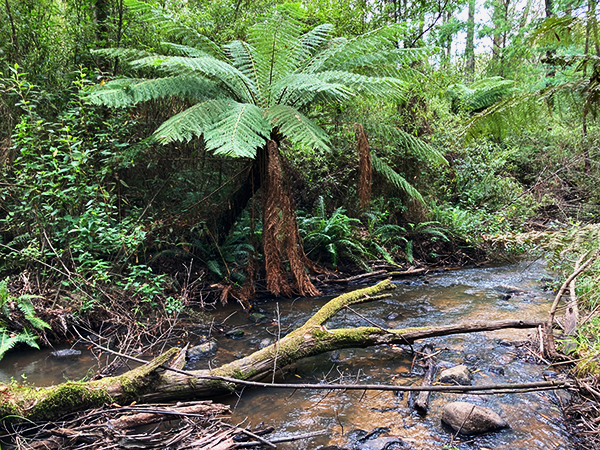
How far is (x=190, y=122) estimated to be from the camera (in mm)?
3262

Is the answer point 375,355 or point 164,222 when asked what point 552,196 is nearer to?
point 375,355

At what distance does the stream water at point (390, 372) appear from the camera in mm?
1979

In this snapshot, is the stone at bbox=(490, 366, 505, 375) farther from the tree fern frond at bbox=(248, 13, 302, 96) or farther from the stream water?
the tree fern frond at bbox=(248, 13, 302, 96)

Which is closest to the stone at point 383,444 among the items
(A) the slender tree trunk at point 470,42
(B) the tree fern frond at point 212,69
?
(B) the tree fern frond at point 212,69

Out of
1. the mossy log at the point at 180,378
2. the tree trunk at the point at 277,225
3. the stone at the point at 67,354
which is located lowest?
the stone at the point at 67,354

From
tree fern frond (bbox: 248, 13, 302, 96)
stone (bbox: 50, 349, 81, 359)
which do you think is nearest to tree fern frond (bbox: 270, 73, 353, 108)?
tree fern frond (bbox: 248, 13, 302, 96)

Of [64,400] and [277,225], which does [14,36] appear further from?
[64,400]

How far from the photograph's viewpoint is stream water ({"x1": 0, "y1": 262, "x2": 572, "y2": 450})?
77.9 inches

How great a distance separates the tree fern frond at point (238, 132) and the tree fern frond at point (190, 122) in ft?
0.28

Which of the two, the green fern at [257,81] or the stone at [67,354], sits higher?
the green fern at [257,81]

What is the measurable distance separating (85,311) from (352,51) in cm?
385

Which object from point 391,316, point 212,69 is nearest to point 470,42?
point 212,69

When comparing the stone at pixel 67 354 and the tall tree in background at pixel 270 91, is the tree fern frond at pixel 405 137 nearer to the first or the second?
the tall tree in background at pixel 270 91

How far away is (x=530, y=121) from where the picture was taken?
3.02 metres
